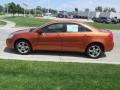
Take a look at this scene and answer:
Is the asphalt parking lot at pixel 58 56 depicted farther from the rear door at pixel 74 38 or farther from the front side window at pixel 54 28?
the front side window at pixel 54 28

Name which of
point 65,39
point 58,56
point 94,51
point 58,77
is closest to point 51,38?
point 65,39

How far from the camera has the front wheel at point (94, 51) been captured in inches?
499

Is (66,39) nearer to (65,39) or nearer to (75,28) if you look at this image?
(65,39)

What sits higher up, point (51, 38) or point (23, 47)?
point (51, 38)


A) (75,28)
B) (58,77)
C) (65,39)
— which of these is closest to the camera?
(58,77)

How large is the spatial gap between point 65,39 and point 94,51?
1276 millimetres

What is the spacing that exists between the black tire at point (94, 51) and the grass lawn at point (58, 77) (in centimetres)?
257

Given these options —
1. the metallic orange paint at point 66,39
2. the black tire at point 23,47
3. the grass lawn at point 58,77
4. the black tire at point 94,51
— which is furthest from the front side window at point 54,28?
the grass lawn at point 58,77

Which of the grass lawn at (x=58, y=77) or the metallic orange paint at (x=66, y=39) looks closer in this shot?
the grass lawn at (x=58, y=77)

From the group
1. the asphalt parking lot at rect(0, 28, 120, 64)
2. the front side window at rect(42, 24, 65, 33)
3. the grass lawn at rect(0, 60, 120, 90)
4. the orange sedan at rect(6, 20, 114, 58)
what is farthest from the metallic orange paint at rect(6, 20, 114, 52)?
the grass lawn at rect(0, 60, 120, 90)

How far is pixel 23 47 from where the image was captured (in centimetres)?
1282

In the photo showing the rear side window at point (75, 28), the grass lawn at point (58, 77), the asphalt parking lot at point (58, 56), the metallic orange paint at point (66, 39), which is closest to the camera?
the grass lawn at point (58, 77)

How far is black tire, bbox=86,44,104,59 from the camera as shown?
12672mm

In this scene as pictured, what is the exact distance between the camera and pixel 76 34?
12.7 m
